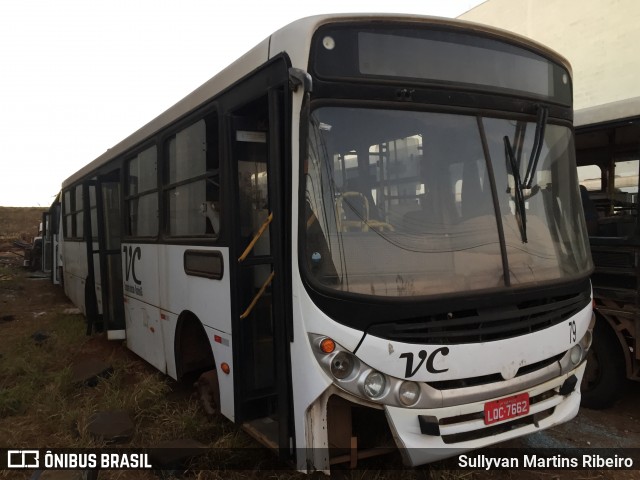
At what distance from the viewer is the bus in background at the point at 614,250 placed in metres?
4.35

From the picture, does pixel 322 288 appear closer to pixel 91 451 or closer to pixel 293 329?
pixel 293 329

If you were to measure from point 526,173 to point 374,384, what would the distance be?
5.33 feet

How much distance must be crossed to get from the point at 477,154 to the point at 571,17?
17717 millimetres

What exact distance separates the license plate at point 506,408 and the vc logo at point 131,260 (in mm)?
3926

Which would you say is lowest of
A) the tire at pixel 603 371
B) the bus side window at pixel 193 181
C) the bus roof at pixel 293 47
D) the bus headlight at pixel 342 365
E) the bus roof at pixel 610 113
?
the tire at pixel 603 371

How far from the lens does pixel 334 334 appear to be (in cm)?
270

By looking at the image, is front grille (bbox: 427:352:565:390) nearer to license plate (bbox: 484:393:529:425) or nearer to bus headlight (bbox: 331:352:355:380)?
license plate (bbox: 484:393:529:425)

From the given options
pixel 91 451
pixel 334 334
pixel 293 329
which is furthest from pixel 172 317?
pixel 334 334

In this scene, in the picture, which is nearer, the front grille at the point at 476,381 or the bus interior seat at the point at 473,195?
the front grille at the point at 476,381

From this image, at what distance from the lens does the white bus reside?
275 centimetres

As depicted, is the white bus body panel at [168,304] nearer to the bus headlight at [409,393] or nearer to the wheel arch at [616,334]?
the bus headlight at [409,393]

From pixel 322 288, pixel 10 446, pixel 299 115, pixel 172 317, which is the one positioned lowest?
pixel 10 446

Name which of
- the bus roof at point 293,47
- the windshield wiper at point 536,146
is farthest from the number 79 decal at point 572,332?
the bus roof at point 293,47

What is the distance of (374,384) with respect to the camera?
2.72m
